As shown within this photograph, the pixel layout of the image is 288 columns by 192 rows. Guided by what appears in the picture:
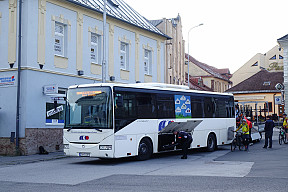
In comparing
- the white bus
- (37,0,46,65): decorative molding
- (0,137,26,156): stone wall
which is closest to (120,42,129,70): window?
(37,0,46,65): decorative molding

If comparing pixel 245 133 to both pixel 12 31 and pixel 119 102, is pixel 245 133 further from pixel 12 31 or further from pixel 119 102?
pixel 12 31

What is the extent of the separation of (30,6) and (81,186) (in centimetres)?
1367

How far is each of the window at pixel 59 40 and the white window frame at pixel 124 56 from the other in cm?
627

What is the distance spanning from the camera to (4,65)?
2227 cm

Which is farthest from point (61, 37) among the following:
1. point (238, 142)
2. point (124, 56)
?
point (238, 142)

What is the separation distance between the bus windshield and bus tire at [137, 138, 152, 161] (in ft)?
7.03

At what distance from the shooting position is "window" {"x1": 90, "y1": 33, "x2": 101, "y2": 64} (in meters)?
27.1

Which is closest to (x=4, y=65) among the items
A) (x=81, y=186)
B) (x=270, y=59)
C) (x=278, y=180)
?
(x=81, y=186)

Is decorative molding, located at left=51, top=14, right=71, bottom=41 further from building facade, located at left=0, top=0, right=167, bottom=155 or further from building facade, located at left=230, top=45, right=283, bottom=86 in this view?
building facade, located at left=230, top=45, right=283, bottom=86

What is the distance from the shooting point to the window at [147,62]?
110ft

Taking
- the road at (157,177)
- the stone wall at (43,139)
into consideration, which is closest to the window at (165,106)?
the road at (157,177)

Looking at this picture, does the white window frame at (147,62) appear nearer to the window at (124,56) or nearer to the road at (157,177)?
the window at (124,56)

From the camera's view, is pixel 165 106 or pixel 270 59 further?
pixel 270 59

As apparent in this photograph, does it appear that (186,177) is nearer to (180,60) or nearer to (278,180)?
(278,180)
